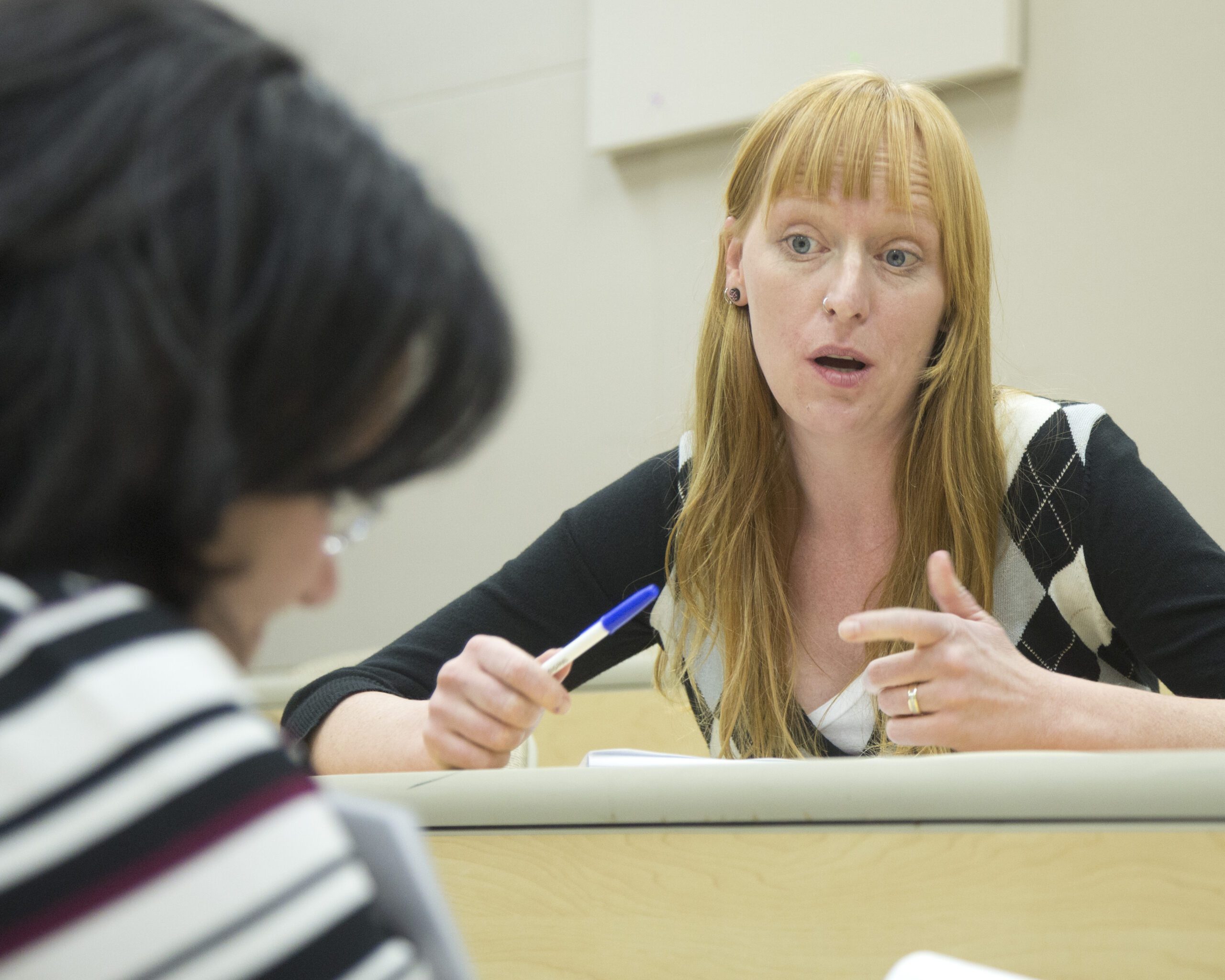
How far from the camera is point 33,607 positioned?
0.37 m

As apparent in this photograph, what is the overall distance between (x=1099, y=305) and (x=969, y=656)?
1.29 m

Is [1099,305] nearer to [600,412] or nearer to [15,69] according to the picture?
[600,412]

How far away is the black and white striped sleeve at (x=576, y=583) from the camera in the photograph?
1369mm

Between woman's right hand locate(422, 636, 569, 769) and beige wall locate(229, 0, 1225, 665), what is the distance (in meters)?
0.48

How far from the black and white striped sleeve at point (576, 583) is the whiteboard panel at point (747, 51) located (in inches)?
41.1

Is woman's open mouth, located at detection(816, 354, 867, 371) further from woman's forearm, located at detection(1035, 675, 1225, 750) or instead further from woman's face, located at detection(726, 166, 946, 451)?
woman's forearm, located at detection(1035, 675, 1225, 750)

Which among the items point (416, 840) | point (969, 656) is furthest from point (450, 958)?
point (969, 656)

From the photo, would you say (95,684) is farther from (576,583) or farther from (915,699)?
(576,583)

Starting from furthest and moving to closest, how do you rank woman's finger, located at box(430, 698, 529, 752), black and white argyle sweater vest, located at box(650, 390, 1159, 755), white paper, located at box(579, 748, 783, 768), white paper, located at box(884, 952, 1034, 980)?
black and white argyle sweater vest, located at box(650, 390, 1159, 755), woman's finger, located at box(430, 698, 529, 752), white paper, located at box(579, 748, 783, 768), white paper, located at box(884, 952, 1034, 980)

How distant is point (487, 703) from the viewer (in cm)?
100

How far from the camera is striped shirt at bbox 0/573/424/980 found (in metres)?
0.34

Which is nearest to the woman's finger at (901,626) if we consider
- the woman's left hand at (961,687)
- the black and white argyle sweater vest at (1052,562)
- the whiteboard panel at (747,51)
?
the woman's left hand at (961,687)

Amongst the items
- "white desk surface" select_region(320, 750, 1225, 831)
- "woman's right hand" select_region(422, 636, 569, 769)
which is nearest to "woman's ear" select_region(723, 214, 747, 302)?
"woman's right hand" select_region(422, 636, 569, 769)

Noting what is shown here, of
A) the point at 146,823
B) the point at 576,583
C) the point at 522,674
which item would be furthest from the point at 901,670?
the point at 146,823
